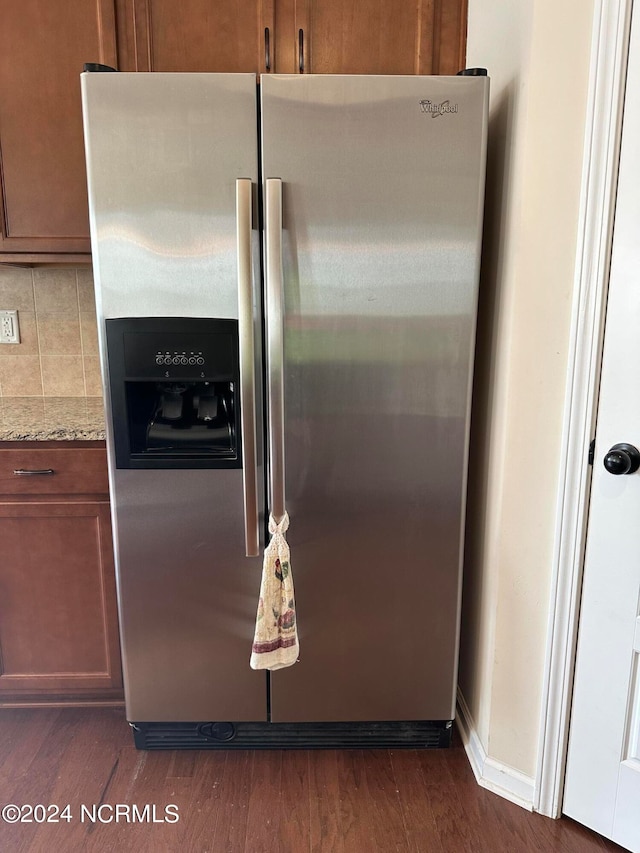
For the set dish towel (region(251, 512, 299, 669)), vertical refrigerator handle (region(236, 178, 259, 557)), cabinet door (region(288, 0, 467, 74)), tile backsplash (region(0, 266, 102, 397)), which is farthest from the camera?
tile backsplash (region(0, 266, 102, 397))

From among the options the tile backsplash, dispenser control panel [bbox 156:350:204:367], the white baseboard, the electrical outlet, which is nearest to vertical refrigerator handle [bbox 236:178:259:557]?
dispenser control panel [bbox 156:350:204:367]

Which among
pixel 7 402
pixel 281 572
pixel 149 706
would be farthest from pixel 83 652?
pixel 7 402

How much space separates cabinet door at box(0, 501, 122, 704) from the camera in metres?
1.65

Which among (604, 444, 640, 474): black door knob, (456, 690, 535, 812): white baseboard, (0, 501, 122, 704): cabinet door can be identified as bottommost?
(456, 690, 535, 812): white baseboard

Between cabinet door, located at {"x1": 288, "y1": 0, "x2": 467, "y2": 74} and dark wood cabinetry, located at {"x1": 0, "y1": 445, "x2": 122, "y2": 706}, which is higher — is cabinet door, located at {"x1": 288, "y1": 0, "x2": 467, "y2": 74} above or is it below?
above

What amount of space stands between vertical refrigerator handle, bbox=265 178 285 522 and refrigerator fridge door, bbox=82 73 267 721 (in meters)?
0.04

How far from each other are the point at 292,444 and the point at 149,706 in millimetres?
846

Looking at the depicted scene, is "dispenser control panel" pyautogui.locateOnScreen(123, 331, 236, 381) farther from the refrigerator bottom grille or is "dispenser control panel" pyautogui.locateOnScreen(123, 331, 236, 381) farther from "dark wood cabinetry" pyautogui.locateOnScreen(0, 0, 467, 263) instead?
→ the refrigerator bottom grille

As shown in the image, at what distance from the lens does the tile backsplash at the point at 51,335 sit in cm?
207

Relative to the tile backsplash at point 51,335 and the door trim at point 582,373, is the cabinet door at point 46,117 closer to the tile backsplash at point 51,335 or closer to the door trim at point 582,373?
the tile backsplash at point 51,335

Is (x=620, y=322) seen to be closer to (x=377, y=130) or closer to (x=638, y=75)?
(x=638, y=75)

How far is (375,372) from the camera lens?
55.0 inches

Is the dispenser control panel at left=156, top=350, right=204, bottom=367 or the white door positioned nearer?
the white door

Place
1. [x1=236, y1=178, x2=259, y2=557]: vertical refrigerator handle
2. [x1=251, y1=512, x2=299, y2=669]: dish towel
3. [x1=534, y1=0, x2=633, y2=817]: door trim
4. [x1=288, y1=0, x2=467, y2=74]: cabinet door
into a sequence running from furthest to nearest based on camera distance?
[x1=288, y1=0, x2=467, y2=74]: cabinet door
[x1=251, y1=512, x2=299, y2=669]: dish towel
[x1=236, y1=178, x2=259, y2=557]: vertical refrigerator handle
[x1=534, y1=0, x2=633, y2=817]: door trim
